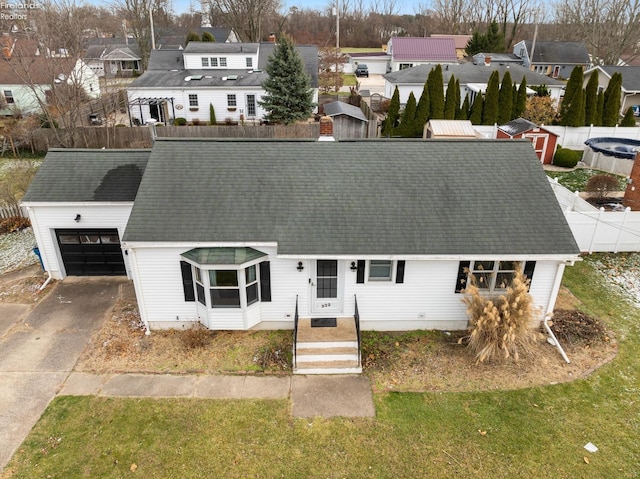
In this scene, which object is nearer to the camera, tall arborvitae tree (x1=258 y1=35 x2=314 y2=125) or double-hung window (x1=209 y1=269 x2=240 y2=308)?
double-hung window (x1=209 y1=269 x2=240 y2=308)

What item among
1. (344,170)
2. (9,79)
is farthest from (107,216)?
(9,79)

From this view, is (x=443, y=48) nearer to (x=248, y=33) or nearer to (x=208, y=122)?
(x=248, y=33)

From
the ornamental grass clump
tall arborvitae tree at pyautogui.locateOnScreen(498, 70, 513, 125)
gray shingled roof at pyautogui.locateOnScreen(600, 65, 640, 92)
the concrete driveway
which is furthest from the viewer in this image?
gray shingled roof at pyautogui.locateOnScreen(600, 65, 640, 92)

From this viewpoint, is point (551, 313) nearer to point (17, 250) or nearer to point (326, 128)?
point (326, 128)

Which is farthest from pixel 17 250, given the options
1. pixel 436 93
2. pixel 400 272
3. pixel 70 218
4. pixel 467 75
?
pixel 467 75

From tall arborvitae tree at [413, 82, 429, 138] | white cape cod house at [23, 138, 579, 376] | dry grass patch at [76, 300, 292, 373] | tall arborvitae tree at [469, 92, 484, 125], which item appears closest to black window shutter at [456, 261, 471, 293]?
white cape cod house at [23, 138, 579, 376]

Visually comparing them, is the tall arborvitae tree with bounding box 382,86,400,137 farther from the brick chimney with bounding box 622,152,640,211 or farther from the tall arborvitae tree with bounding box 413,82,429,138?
the brick chimney with bounding box 622,152,640,211
